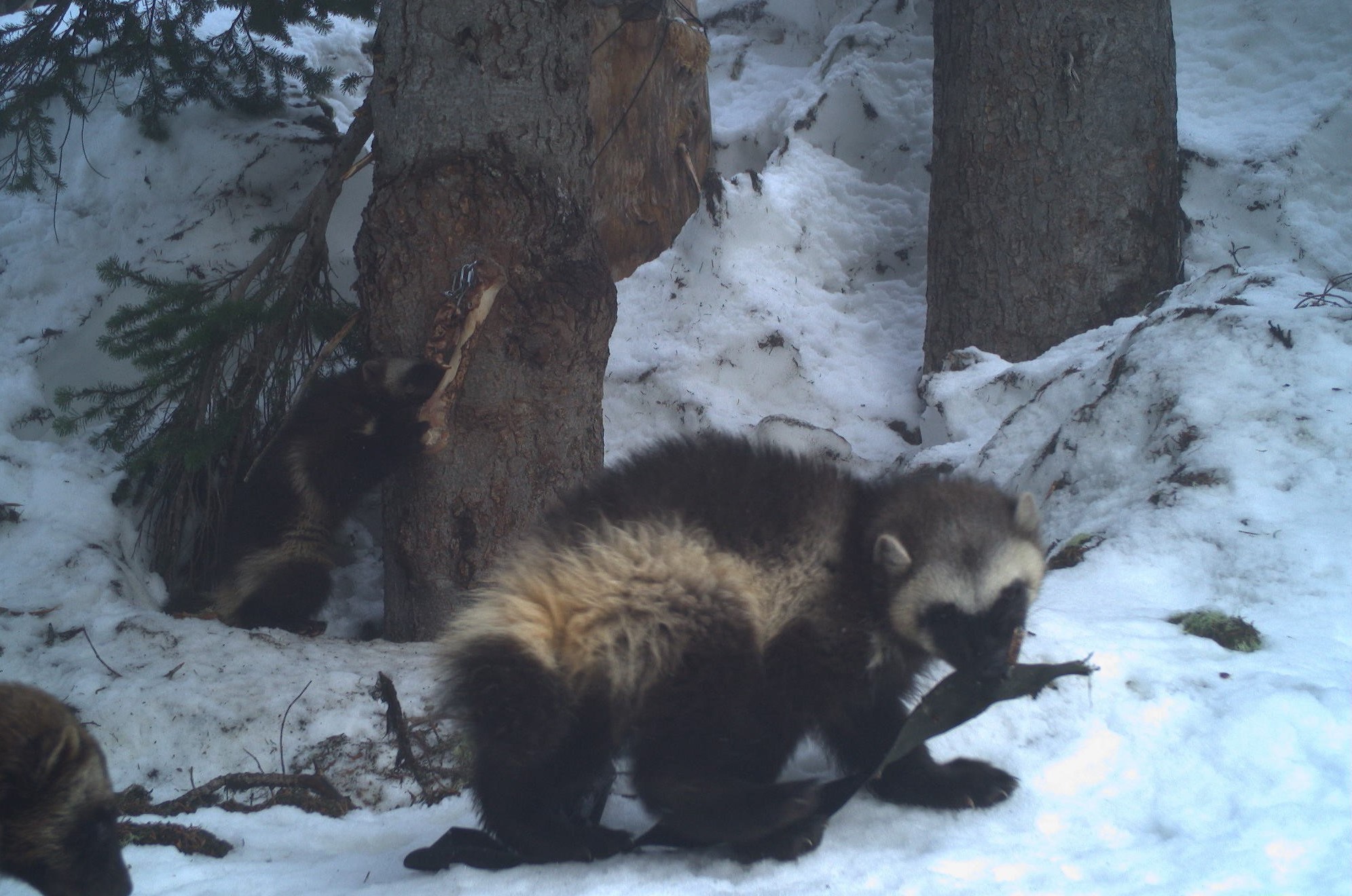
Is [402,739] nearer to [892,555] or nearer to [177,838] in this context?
[177,838]

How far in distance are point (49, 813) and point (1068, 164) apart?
5.21 metres

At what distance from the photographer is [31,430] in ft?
17.1

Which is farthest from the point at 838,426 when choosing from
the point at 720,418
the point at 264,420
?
the point at 264,420

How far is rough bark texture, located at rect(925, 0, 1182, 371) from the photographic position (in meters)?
5.00

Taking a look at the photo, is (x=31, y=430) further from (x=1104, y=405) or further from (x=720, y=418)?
(x=1104, y=405)

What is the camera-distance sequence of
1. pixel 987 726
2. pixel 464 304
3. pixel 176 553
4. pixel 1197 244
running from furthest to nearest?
pixel 1197 244, pixel 176 553, pixel 464 304, pixel 987 726

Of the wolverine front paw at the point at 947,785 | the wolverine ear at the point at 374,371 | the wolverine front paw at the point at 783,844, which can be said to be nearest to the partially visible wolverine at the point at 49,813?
the wolverine front paw at the point at 783,844

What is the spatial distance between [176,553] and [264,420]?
2.76 feet

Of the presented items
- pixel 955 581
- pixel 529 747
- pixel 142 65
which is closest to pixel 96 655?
pixel 529 747

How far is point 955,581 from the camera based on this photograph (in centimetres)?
218

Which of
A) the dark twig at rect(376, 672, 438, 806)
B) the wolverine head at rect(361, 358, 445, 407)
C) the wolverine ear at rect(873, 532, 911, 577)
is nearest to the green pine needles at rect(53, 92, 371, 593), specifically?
the wolverine head at rect(361, 358, 445, 407)

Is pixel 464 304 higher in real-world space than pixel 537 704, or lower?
higher

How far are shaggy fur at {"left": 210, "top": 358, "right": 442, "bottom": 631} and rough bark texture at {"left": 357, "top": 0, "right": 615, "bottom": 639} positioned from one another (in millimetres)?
599

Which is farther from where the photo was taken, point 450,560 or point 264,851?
point 450,560
